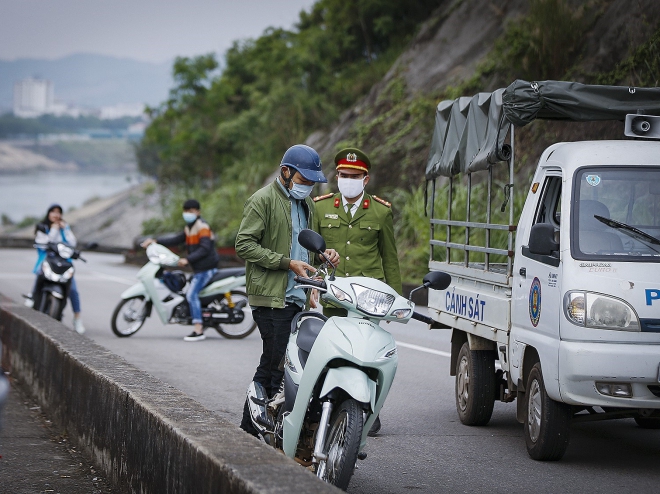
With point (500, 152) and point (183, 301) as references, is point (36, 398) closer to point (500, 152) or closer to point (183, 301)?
point (500, 152)

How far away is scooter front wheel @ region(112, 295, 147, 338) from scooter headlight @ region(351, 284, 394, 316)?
1011cm

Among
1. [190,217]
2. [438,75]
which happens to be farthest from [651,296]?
[438,75]

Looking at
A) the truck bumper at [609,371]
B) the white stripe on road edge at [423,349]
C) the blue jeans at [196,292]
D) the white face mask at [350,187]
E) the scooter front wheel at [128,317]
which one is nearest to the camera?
the truck bumper at [609,371]

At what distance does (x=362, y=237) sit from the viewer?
26.1ft

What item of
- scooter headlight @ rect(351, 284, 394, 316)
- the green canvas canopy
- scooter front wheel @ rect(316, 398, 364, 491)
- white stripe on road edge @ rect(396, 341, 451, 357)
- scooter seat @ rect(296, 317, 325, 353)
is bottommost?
white stripe on road edge @ rect(396, 341, 451, 357)

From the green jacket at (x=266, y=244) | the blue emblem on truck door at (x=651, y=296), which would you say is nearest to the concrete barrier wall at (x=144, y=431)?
the green jacket at (x=266, y=244)

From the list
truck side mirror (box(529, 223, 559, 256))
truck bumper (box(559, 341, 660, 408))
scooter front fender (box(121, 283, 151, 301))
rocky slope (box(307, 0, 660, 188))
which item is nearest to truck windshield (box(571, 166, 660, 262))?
truck side mirror (box(529, 223, 559, 256))

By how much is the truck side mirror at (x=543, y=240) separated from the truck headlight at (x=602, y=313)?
39 cm

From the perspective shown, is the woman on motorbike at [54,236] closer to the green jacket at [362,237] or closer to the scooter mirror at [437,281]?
the green jacket at [362,237]

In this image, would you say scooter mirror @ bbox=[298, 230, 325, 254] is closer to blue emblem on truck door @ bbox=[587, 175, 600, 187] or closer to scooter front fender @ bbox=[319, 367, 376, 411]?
scooter front fender @ bbox=[319, 367, 376, 411]

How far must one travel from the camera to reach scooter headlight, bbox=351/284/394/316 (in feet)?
18.5

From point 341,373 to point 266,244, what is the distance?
58.1 inches

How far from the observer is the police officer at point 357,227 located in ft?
26.1

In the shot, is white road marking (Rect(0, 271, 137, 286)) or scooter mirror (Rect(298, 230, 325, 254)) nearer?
scooter mirror (Rect(298, 230, 325, 254))
